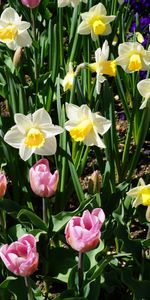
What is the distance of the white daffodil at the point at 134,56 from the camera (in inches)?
81.0

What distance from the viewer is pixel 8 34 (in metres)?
2.25

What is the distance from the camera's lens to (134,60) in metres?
2.06

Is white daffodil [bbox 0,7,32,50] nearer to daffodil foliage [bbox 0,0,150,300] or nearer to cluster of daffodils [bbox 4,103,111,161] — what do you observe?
daffodil foliage [bbox 0,0,150,300]

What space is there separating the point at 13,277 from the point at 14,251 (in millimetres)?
254

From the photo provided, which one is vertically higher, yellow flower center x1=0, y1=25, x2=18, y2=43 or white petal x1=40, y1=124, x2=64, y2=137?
yellow flower center x1=0, y1=25, x2=18, y2=43

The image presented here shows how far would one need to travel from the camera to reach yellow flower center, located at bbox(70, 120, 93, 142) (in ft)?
5.95

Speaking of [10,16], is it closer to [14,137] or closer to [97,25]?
[97,25]

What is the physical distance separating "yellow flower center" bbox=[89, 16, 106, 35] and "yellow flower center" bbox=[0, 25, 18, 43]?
30 centimetres

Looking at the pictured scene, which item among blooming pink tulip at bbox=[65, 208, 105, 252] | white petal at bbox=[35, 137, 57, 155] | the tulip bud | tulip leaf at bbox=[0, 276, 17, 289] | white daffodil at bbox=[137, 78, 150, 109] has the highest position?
white daffodil at bbox=[137, 78, 150, 109]

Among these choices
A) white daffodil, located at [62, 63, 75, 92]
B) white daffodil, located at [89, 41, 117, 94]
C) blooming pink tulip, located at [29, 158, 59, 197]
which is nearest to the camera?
blooming pink tulip, located at [29, 158, 59, 197]

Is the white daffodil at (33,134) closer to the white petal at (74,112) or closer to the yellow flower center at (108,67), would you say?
the white petal at (74,112)

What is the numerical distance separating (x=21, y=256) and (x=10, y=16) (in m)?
1.17

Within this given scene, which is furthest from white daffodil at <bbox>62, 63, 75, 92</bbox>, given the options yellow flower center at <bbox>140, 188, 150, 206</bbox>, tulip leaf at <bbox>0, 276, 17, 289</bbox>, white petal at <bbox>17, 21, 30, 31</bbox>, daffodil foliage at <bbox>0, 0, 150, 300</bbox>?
tulip leaf at <bbox>0, 276, 17, 289</bbox>

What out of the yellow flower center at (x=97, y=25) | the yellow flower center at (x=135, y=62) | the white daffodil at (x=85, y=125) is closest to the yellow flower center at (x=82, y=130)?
the white daffodil at (x=85, y=125)
